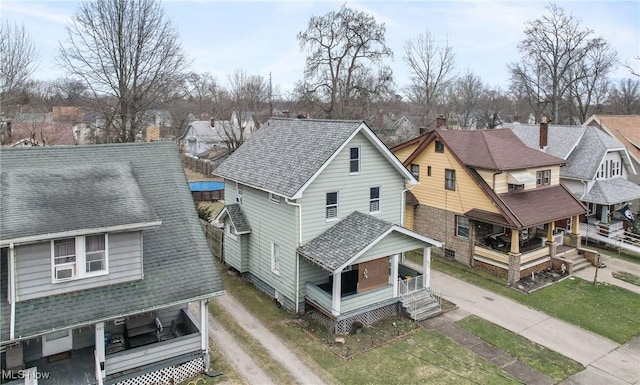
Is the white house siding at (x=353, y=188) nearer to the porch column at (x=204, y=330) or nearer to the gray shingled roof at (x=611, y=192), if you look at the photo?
the porch column at (x=204, y=330)

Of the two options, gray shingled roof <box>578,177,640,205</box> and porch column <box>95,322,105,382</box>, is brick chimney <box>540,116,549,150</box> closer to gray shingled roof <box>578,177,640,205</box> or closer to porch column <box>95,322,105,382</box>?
gray shingled roof <box>578,177,640,205</box>

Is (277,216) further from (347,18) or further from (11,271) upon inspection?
(347,18)

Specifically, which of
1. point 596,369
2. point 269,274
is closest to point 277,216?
point 269,274

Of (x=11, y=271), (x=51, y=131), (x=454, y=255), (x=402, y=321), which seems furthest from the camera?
(x=51, y=131)

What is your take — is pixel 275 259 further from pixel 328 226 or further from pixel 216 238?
pixel 216 238

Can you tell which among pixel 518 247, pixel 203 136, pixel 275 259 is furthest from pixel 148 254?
pixel 203 136

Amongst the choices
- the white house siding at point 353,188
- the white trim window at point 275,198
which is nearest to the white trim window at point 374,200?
the white house siding at point 353,188

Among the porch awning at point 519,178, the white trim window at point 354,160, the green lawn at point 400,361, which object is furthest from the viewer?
the porch awning at point 519,178
